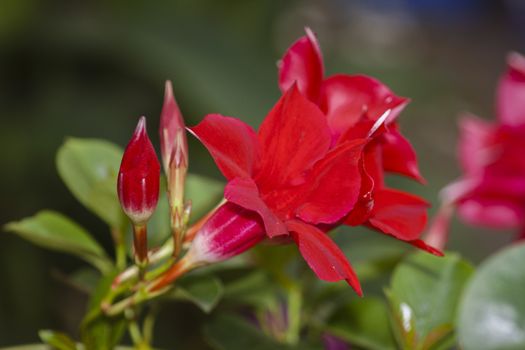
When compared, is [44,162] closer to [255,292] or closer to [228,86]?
[228,86]

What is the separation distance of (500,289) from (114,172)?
228 mm

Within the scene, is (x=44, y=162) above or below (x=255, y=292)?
below

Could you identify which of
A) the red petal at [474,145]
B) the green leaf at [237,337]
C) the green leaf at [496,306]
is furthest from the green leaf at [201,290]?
the red petal at [474,145]

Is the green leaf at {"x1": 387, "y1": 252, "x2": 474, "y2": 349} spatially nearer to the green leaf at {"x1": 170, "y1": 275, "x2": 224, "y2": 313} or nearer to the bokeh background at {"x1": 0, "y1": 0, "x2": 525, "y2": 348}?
the green leaf at {"x1": 170, "y1": 275, "x2": 224, "y2": 313}

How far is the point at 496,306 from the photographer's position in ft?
1.49

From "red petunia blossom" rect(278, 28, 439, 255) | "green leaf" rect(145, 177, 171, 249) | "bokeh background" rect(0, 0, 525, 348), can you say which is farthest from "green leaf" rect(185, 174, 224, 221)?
"bokeh background" rect(0, 0, 525, 348)

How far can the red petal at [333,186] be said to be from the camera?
0.38 m

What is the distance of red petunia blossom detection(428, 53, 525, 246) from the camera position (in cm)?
60

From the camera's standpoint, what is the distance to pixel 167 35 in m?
1.42

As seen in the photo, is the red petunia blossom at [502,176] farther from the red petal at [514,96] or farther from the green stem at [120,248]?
the green stem at [120,248]

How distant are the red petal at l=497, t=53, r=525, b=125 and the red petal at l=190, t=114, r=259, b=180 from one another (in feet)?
0.89

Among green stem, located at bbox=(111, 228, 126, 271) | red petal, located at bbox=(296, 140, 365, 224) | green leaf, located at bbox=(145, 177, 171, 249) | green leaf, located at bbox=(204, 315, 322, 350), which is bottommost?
green leaf, located at bbox=(204, 315, 322, 350)

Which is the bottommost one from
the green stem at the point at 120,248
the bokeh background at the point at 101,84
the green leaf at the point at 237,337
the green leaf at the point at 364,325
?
the bokeh background at the point at 101,84

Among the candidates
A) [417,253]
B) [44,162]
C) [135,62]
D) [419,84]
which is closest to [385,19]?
[419,84]
